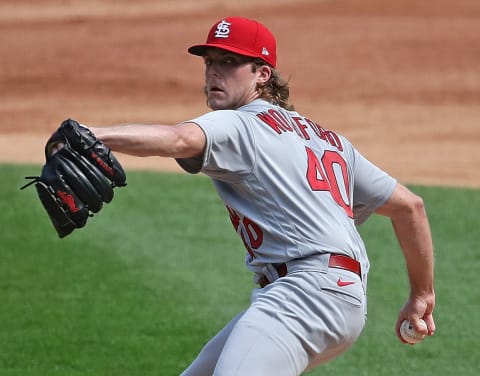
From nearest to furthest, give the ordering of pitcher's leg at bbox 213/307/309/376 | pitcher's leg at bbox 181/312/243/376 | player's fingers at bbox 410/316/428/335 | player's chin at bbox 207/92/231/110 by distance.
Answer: pitcher's leg at bbox 213/307/309/376
player's chin at bbox 207/92/231/110
pitcher's leg at bbox 181/312/243/376
player's fingers at bbox 410/316/428/335

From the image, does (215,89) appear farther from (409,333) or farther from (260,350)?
(409,333)

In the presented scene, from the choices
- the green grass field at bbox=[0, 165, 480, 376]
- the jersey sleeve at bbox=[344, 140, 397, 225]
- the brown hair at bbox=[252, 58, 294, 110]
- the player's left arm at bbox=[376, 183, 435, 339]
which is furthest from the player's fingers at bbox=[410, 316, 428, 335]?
the green grass field at bbox=[0, 165, 480, 376]

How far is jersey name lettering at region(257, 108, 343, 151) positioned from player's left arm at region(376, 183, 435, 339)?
42 centimetres

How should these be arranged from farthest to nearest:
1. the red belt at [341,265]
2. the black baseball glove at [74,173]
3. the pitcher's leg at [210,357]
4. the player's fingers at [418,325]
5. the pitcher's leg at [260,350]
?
the player's fingers at [418,325] < the pitcher's leg at [210,357] < the red belt at [341,265] < the pitcher's leg at [260,350] < the black baseball glove at [74,173]

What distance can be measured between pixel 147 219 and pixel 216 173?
6.38 metres

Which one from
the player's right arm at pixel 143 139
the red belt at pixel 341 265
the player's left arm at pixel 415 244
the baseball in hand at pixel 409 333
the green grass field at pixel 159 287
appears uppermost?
the player's right arm at pixel 143 139

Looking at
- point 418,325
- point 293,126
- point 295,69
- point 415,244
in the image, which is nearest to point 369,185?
point 415,244

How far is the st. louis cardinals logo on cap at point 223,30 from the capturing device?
15.0 feet

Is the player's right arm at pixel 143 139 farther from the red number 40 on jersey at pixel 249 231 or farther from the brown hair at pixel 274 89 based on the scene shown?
the brown hair at pixel 274 89

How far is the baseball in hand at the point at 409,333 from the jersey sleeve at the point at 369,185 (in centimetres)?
56

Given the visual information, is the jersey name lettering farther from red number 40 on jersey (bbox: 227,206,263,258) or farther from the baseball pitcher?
red number 40 on jersey (bbox: 227,206,263,258)

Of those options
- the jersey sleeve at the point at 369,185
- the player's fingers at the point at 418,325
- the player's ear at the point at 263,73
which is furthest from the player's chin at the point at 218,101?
the player's fingers at the point at 418,325

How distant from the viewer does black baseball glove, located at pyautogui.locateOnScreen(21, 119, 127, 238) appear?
3746 mm

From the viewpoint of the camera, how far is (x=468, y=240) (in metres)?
10.1
